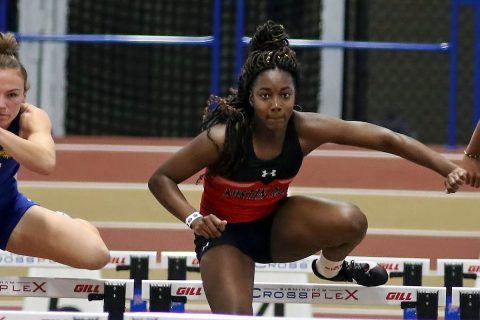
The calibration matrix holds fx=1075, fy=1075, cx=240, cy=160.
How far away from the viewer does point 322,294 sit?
473 centimetres

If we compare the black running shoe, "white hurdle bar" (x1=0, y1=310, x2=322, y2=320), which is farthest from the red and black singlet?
"white hurdle bar" (x1=0, y1=310, x2=322, y2=320)

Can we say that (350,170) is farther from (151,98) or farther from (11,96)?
(11,96)

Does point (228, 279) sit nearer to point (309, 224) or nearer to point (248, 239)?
point (248, 239)

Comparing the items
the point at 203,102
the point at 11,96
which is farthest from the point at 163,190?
the point at 203,102

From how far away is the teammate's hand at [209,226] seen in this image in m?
4.10

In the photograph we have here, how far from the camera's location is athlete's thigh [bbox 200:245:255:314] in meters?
4.25

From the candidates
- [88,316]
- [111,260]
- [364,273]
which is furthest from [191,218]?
[111,260]

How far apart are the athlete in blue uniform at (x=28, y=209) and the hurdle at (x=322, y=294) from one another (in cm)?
33

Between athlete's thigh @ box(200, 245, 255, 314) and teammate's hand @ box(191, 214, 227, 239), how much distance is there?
0.75ft

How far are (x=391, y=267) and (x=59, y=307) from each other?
187 cm

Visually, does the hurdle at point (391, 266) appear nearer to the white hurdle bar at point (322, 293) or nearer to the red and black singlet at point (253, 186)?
the white hurdle bar at point (322, 293)

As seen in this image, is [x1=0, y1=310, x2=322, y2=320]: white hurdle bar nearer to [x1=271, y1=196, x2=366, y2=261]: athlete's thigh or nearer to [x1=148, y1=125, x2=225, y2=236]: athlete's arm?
[x1=148, y1=125, x2=225, y2=236]: athlete's arm

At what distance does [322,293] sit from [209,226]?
847 millimetres

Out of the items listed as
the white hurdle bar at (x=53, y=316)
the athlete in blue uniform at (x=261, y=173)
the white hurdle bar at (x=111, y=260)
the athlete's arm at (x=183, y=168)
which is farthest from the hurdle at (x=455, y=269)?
the white hurdle bar at (x=53, y=316)
